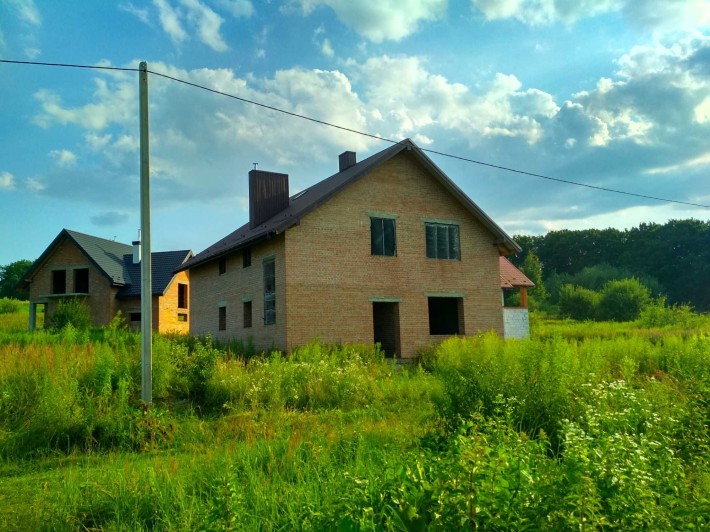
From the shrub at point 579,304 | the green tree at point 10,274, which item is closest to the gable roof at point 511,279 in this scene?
the shrub at point 579,304

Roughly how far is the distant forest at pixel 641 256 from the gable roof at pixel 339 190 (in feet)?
163

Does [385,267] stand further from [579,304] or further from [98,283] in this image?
[579,304]

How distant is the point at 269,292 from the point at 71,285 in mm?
23922

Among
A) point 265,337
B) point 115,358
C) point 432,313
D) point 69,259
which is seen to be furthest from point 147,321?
point 69,259

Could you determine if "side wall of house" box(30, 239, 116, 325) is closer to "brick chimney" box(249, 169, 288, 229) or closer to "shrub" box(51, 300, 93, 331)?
"shrub" box(51, 300, 93, 331)

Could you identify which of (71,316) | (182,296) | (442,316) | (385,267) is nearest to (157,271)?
(182,296)

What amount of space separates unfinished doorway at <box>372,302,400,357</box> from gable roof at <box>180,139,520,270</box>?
15.9ft

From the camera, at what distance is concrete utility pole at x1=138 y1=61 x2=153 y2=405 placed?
428 inches

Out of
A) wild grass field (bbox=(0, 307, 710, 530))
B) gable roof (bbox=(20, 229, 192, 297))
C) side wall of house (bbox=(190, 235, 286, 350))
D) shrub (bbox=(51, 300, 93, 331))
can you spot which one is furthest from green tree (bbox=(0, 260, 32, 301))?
wild grass field (bbox=(0, 307, 710, 530))

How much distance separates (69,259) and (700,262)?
65.3 meters

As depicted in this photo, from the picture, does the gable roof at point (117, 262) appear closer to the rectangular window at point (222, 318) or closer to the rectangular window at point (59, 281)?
the rectangular window at point (59, 281)

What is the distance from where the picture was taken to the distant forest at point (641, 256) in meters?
69.4

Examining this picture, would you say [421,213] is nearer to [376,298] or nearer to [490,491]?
[376,298]

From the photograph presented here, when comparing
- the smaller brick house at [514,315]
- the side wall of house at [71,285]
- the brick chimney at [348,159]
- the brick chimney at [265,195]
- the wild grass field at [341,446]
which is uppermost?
the brick chimney at [348,159]
